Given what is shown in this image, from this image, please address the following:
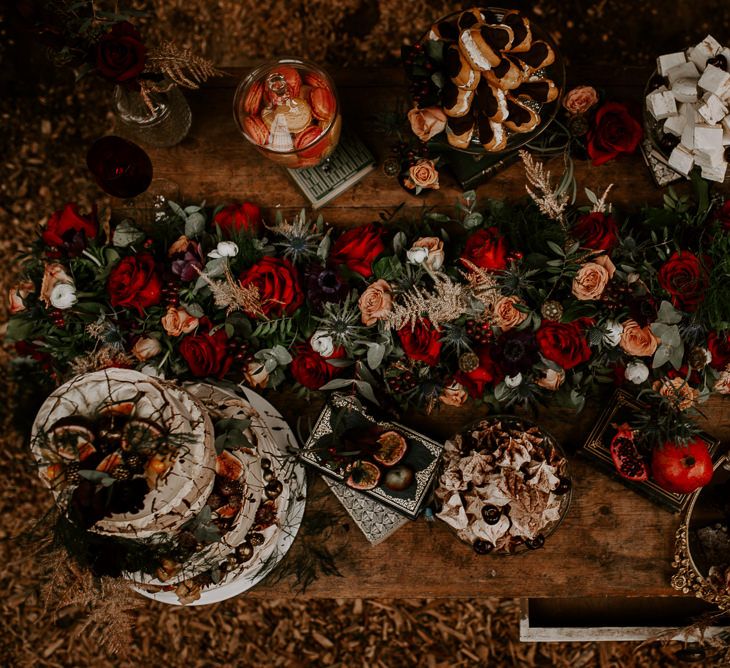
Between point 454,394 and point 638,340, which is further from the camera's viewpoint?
point 454,394

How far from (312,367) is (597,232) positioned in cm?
72

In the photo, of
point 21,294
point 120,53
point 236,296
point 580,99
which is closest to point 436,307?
point 236,296

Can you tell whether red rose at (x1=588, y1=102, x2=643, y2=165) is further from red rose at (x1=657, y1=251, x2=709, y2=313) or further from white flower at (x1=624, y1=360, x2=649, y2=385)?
white flower at (x1=624, y1=360, x2=649, y2=385)

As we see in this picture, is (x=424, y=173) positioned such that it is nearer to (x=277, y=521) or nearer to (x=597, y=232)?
(x=597, y=232)

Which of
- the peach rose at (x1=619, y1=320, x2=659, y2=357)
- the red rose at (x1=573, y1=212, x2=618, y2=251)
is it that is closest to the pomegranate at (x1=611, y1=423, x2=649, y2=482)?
the peach rose at (x1=619, y1=320, x2=659, y2=357)

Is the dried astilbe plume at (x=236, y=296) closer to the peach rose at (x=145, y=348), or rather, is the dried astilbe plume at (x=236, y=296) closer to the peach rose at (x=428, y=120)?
the peach rose at (x=145, y=348)

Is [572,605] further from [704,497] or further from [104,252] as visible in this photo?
[104,252]

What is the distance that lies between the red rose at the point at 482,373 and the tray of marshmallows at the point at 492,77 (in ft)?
1.50

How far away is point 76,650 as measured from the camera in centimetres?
246

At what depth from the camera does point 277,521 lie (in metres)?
1.45

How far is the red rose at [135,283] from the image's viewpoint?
1.46 meters

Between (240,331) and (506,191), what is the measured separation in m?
0.76

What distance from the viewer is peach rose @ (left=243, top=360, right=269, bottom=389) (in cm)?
153

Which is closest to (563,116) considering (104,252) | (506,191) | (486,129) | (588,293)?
(506,191)
